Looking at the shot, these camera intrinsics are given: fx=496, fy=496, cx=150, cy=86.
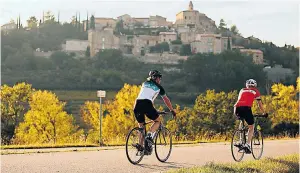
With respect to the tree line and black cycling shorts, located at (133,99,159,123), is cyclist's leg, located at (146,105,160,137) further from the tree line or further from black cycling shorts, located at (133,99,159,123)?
the tree line

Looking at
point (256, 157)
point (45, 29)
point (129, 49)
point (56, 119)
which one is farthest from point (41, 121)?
point (45, 29)

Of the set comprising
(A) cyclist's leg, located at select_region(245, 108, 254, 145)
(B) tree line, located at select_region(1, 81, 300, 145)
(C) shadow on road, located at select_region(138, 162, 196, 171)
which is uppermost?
(A) cyclist's leg, located at select_region(245, 108, 254, 145)

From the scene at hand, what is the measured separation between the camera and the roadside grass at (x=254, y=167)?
6938 mm

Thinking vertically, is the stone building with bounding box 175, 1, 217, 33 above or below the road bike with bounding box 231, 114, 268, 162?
above

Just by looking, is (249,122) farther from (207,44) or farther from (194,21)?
(194,21)

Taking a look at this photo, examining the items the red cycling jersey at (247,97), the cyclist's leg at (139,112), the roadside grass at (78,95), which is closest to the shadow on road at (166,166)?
the cyclist's leg at (139,112)

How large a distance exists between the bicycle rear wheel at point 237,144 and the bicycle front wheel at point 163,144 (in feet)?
4.20

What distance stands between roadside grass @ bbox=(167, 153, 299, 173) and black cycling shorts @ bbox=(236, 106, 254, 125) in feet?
2.62

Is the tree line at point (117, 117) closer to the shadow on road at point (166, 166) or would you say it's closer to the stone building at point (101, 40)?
the shadow on road at point (166, 166)

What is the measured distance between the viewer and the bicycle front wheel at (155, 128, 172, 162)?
8250mm

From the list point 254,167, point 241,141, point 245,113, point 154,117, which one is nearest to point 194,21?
point 241,141

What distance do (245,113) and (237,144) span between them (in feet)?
1.95

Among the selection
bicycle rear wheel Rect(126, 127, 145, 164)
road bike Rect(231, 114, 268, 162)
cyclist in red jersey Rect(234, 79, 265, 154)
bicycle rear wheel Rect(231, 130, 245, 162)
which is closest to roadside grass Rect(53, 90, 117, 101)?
road bike Rect(231, 114, 268, 162)

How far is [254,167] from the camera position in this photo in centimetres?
758
